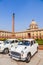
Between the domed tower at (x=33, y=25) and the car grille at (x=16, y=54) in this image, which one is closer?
the car grille at (x=16, y=54)

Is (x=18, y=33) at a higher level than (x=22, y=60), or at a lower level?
higher

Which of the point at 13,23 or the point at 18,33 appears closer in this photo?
the point at 13,23

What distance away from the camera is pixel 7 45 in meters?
12.2

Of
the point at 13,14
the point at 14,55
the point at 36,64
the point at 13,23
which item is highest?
the point at 13,14

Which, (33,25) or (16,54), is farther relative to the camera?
(33,25)

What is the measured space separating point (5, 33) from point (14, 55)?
154 ft

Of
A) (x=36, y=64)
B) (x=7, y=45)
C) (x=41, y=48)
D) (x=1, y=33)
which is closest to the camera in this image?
(x=36, y=64)

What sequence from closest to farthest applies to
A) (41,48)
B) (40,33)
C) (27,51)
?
(27,51) → (41,48) → (40,33)

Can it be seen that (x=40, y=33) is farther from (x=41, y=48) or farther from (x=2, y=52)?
(x=2, y=52)

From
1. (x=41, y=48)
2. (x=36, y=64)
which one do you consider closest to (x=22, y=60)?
(x=36, y=64)

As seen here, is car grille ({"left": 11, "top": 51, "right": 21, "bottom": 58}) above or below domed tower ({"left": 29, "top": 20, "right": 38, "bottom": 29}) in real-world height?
below

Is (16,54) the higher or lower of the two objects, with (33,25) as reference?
lower

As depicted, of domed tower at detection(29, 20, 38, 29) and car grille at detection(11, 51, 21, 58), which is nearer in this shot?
car grille at detection(11, 51, 21, 58)

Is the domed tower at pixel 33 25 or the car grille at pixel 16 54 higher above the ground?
the domed tower at pixel 33 25
